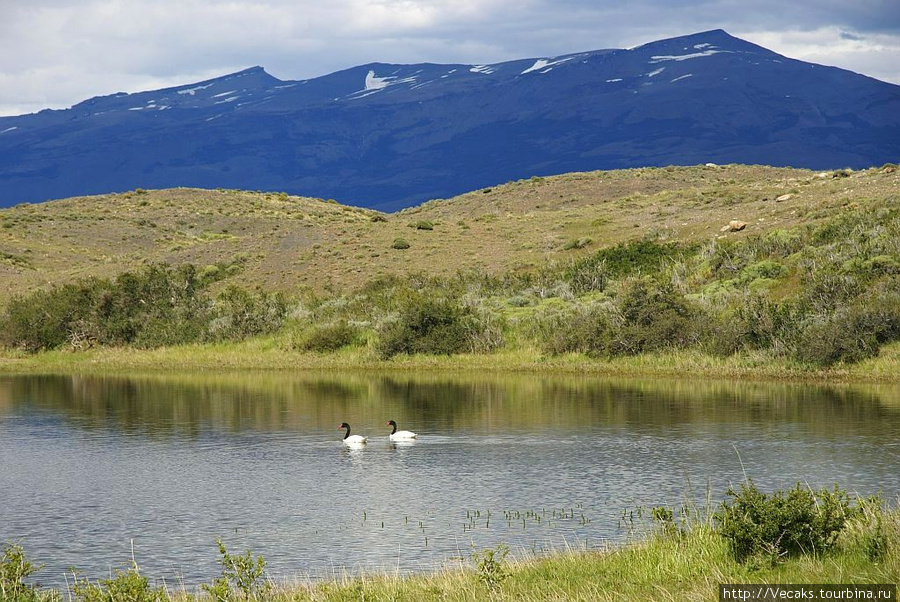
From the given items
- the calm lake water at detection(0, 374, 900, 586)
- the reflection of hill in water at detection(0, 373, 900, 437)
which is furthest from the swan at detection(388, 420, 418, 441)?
the reflection of hill in water at detection(0, 373, 900, 437)

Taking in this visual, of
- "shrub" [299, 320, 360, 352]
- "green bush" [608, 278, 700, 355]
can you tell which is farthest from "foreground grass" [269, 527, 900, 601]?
"shrub" [299, 320, 360, 352]

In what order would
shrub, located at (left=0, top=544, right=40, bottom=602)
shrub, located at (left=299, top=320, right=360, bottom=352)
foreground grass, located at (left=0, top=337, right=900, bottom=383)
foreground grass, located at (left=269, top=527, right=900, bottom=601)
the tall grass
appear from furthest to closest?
shrub, located at (left=299, top=320, right=360, bottom=352), foreground grass, located at (left=0, top=337, right=900, bottom=383), shrub, located at (left=0, top=544, right=40, bottom=602), the tall grass, foreground grass, located at (left=269, top=527, right=900, bottom=601)

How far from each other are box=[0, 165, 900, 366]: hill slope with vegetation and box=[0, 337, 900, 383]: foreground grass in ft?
1.78

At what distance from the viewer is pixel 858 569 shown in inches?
542

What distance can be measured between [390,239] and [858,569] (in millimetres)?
72747

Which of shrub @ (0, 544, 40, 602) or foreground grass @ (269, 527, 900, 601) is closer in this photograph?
foreground grass @ (269, 527, 900, 601)

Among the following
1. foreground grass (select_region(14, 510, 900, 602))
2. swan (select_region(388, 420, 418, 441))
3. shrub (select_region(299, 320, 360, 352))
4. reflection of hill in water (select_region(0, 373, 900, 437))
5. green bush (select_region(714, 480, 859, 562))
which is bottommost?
reflection of hill in water (select_region(0, 373, 900, 437))

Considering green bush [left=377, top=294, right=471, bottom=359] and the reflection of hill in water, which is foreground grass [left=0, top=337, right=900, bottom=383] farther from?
the reflection of hill in water

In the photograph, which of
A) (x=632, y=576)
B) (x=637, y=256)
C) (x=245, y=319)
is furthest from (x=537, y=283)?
(x=632, y=576)

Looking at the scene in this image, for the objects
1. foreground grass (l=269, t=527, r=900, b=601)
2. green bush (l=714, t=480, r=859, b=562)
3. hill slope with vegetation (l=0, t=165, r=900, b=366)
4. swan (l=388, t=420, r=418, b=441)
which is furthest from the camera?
hill slope with vegetation (l=0, t=165, r=900, b=366)

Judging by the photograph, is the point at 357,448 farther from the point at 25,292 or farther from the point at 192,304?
the point at 25,292

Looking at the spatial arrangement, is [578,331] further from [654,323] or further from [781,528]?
[781,528]

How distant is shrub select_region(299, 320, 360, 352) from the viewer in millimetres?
58938

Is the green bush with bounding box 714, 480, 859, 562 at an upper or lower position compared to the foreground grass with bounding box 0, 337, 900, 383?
upper
